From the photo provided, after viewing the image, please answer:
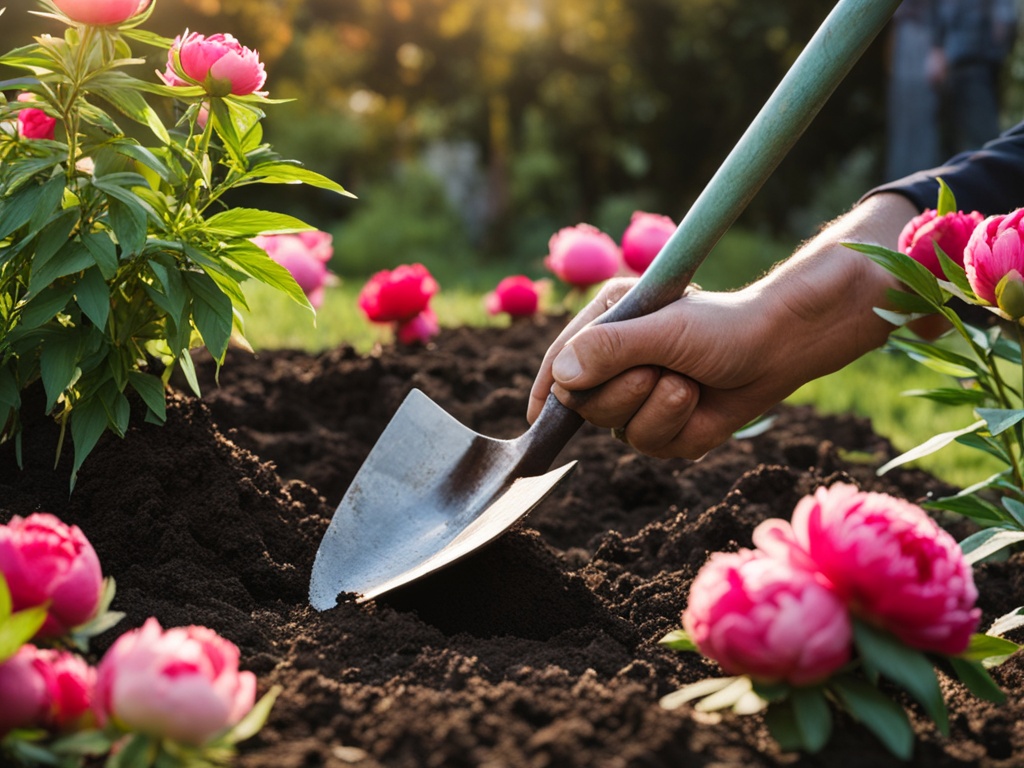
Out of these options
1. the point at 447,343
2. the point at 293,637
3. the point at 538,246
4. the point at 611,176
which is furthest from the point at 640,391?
the point at 611,176

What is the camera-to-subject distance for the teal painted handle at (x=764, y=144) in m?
1.65

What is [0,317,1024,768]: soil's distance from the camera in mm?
1062

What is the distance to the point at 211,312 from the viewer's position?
5.14ft

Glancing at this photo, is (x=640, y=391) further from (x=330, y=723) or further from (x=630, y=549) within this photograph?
(x=330, y=723)

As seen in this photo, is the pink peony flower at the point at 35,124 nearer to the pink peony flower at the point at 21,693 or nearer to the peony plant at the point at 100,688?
the peony plant at the point at 100,688

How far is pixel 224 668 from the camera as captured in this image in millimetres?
953

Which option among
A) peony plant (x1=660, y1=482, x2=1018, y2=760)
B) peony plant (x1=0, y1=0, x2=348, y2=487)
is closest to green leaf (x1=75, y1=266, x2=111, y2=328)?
peony plant (x1=0, y1=0, x2=348, y2=487)

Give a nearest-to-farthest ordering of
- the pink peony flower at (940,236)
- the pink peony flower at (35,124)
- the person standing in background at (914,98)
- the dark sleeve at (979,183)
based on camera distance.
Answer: the pink peony flower at (940,236)
the pink peony flower at (35,124)
the dark sleeve at (979,183)
the person standing in background at (914,98)

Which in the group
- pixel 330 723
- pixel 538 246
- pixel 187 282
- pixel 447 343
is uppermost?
pixel 187 282

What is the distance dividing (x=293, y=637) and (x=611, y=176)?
11.3 meters

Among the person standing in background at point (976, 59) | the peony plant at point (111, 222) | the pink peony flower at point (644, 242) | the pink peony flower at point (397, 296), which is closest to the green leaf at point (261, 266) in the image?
the peony plant at point (111, 222)

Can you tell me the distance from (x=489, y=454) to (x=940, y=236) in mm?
859

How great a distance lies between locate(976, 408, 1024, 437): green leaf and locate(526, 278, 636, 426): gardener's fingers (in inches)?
28.0

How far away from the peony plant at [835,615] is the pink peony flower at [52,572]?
615 millimetres
